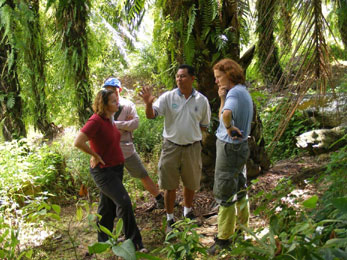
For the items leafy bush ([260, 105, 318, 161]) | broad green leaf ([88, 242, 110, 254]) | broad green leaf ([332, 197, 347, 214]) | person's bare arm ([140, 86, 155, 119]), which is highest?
person's bare arm ([140, 86, 155, 119])

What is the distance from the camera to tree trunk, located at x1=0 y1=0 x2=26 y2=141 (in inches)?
240

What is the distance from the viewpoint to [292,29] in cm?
199

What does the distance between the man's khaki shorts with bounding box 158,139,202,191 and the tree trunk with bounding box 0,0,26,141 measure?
3489mm

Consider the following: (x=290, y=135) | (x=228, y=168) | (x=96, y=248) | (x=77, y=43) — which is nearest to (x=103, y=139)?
(x=228, y=168)

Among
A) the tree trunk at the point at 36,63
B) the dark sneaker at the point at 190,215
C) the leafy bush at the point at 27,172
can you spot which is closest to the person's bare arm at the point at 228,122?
the dark sneaker at the point at 190,215

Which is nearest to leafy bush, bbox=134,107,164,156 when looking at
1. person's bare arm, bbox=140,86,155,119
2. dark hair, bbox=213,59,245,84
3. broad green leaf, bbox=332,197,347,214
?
person's bare arm, bbox=140,86,155,119

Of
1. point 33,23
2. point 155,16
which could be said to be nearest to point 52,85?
point 33,23

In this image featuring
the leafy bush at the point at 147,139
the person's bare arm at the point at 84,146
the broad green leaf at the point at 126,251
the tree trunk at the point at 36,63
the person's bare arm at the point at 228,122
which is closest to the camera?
the broad green leaf at the point at 126,251

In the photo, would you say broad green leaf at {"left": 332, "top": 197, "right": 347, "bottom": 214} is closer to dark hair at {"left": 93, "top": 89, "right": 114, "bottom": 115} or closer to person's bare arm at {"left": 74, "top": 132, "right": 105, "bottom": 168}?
person's bare arm at {"left": 74, "top": 132, "right": 105, "bottom": 168}

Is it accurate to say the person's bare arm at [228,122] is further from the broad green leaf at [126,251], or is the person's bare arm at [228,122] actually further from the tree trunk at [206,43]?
the broad green leaf at [126,251]

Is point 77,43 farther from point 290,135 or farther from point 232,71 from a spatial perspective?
point 290,135

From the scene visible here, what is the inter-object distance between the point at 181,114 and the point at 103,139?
1.01m

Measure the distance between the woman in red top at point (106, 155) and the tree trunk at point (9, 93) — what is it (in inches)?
128

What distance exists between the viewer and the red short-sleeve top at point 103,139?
3.51m
